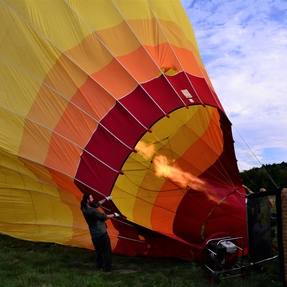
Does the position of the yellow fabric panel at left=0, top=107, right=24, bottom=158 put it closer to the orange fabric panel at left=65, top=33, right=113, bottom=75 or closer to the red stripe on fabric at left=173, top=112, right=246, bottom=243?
the orange fabric panel at left=65, top=33, right=113, bottom=75

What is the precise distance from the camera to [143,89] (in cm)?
636

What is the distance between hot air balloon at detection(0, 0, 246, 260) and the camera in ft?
20.6

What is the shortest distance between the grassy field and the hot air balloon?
22 cm

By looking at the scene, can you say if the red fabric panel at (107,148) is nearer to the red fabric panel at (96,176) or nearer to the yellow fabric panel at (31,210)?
the red fabric panel at (96,176)

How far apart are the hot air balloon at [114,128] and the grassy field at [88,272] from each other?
0.71ft

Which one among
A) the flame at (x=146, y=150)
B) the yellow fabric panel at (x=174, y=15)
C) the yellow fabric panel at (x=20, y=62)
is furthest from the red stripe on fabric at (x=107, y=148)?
the yellow fabric panel at (x=174, y=15)

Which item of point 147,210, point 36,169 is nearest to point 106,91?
point 36,169

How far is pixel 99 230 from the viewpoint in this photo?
6512 mm

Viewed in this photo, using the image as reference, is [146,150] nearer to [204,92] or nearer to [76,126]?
[204,92]

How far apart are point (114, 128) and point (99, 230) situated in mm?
1210

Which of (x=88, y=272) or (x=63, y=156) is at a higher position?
(x=63, y=156)

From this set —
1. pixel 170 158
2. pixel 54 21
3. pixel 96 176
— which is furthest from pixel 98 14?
pixel 170 158

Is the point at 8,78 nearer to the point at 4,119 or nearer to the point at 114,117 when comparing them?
the point at 4,119

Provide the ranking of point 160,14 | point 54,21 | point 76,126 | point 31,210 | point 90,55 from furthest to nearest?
point 31,210 < point 160,14 < point 54,21 < point 90,55 < point 76,126
